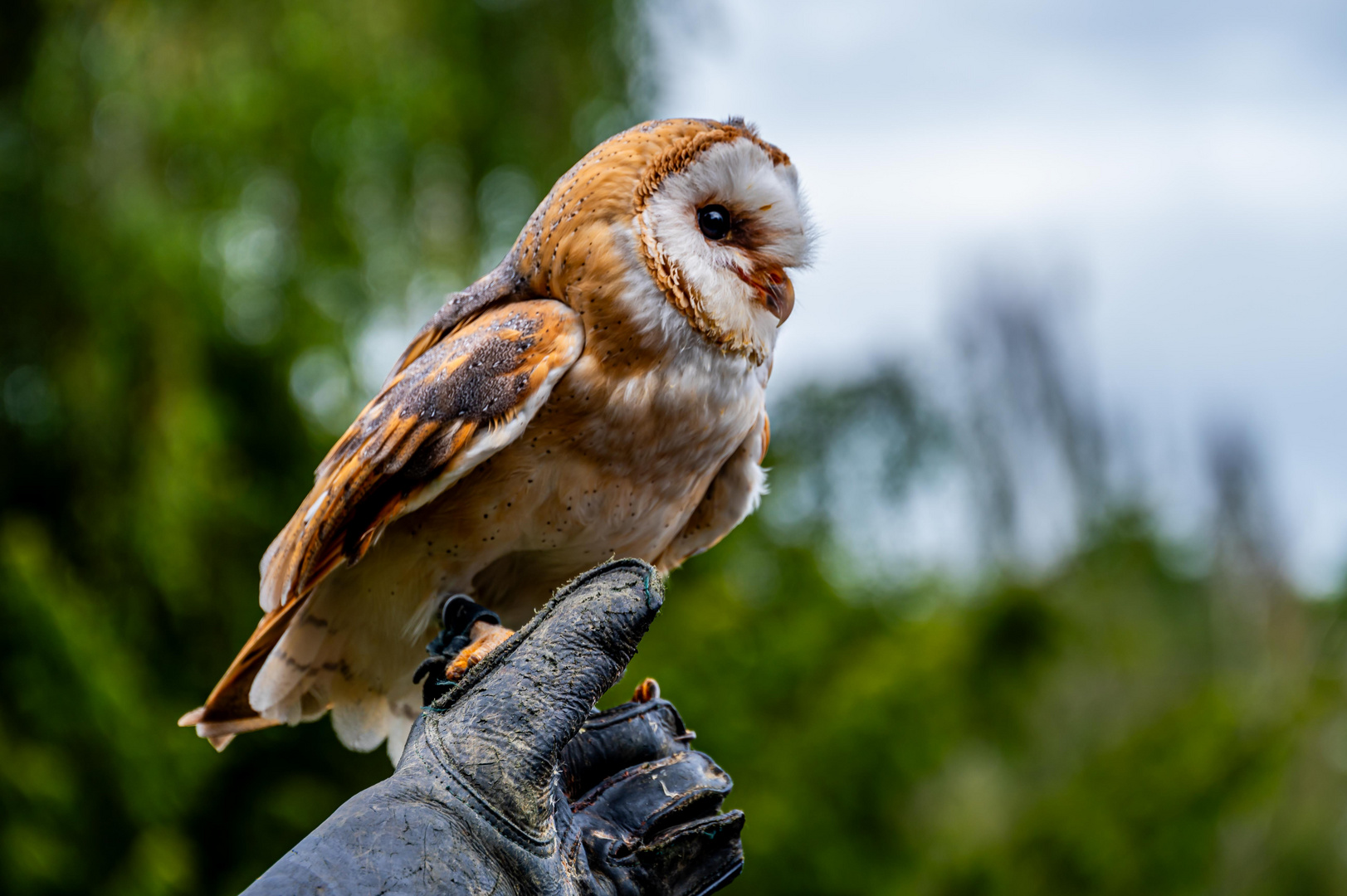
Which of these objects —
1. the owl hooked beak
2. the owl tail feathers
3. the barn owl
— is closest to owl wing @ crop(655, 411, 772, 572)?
the barn owl

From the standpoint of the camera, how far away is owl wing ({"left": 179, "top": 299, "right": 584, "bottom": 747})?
5.05 feet

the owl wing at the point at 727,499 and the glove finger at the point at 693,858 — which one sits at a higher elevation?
the owl wing at the point at 727,499

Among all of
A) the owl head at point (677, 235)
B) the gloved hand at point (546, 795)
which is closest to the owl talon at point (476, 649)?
the gloved hand at point (546, 795)

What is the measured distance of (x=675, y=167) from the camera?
1.58 m

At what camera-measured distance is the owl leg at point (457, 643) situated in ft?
5.14

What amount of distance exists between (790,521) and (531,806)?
18.1 feet

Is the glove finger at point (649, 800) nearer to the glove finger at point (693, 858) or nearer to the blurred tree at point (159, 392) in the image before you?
the glove finger at point (693, 858)

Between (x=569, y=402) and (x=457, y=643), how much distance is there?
428 millimetres

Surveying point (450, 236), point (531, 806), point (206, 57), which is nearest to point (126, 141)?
point (206, 57)

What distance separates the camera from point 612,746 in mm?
1581

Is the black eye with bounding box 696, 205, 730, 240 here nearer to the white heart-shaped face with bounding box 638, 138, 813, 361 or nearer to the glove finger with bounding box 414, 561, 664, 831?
the white heart-shaped face with bounding box 638, 138, 813, 361

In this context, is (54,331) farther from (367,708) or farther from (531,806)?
Answer: (531,806)

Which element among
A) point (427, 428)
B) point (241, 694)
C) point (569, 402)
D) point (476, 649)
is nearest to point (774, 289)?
point (569, 402)

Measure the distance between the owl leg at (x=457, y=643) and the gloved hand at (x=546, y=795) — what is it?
5.2 inches
